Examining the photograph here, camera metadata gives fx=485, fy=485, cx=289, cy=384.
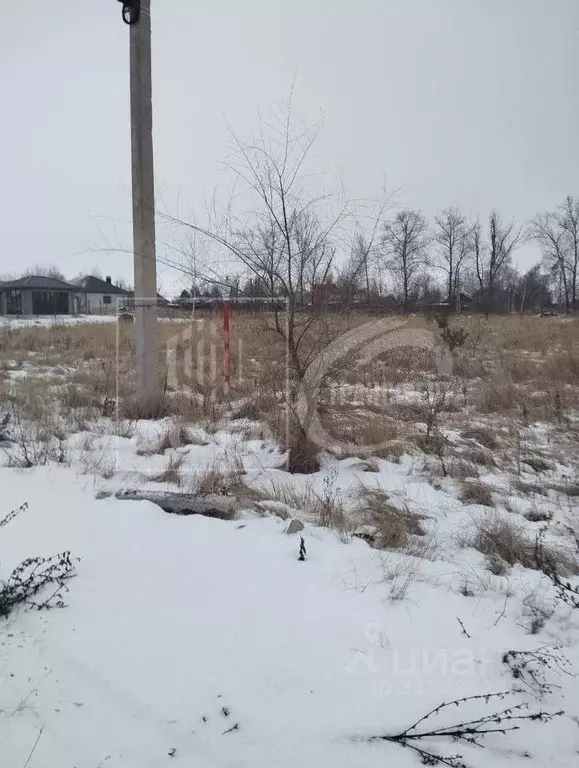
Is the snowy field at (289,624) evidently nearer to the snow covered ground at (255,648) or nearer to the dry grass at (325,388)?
the snow covered ground at (255,648)

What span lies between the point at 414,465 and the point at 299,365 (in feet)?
4.70

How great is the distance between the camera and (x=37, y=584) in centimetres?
215

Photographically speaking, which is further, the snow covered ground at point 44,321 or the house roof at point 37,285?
the house roof at point 37,285

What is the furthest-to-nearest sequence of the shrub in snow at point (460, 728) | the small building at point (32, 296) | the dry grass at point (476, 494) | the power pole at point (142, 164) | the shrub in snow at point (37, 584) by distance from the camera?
the small building at point (32, 296) < the power pole at point (142, 164) < the dry grass at point (476, 494) < the shrub in snow at point (37, 584) < the shrub in snow at point (460, 728)

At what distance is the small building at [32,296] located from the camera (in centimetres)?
3431

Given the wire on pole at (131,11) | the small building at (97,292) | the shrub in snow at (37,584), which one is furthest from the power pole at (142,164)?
the small building at (97,292)

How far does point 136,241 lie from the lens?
18.1 feet

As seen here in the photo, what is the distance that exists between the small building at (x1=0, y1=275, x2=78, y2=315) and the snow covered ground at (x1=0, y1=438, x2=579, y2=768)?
36215 mm

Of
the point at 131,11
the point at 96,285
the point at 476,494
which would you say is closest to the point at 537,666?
the point at 476,494

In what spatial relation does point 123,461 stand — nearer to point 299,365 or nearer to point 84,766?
point 299,365

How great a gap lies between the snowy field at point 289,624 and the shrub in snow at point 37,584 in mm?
59

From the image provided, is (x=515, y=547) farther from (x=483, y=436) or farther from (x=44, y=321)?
(x=44, y=321)

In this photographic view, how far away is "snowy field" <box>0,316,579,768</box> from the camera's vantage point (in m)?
1.54

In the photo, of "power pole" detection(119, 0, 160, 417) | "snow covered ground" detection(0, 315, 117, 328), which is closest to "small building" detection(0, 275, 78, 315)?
"snow covered ground" detection(0, 315, 117, 328)
